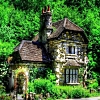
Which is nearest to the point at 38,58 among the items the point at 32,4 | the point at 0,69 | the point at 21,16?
the point at 0,69

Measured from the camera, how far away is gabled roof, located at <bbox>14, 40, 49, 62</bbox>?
3332cm

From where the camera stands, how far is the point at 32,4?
2239 inches

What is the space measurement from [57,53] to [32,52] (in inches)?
114

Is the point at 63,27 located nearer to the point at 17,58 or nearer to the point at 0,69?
the point at 17,58

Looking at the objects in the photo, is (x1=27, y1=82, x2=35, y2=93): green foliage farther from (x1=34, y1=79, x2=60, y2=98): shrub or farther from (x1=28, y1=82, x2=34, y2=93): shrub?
(x1=34, y1=79, x2=60, y2=98): shrub

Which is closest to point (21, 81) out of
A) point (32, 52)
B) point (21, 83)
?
point (21, 83)

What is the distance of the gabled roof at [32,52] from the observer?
33.3 m

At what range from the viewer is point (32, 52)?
113ft

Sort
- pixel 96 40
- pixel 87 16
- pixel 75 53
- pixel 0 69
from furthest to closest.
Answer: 1. pixel 87 16
2. pixel 96 40
3. pixel 75 53
4. pixel 0 69

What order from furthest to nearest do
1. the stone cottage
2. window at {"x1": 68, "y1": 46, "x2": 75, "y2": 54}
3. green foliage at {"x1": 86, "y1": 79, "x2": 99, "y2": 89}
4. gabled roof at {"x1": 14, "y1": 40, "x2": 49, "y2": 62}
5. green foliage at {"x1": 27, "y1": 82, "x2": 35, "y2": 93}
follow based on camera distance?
green foliage at {"x1": 86, "y1": 79, "x2": 99, "y2": 89} → window at {"x1": 68, "y1": 46, "x2": 75, "y2": 54} → the stone cottage → gabled roof at {"x1": 14, "y1": 40, "x2": 49, "y2": 62} → green foliage at {"x1": 27, "y1": 82, "x2": 35, "y2": 93}

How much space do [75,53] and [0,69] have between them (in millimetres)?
9251

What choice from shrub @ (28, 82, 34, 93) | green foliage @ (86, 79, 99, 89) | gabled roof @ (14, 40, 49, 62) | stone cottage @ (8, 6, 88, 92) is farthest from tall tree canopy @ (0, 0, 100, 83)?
green foliage @ (86, 79, 99, 89)

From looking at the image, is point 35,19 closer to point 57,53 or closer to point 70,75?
point 57,53

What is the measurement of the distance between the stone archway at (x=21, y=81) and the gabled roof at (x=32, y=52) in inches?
79.8
